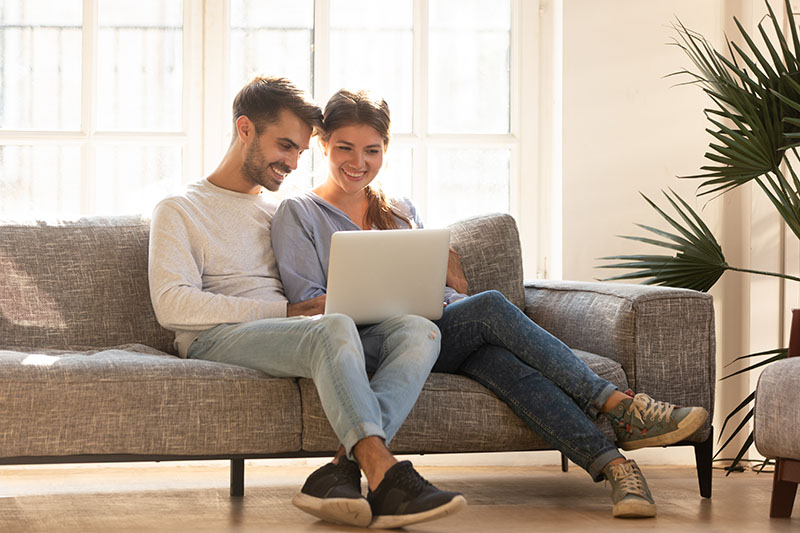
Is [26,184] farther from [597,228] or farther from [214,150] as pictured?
[597,228]

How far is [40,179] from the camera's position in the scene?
3.26m

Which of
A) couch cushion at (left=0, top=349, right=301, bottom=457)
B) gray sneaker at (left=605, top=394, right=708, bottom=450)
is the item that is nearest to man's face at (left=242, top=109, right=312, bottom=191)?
couch cushion at (left=0, top=349, right=301, bottom=457)

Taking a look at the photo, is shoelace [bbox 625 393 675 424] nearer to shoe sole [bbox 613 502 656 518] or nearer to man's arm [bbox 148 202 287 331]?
shoe sole [bbox 613 502 656 518]

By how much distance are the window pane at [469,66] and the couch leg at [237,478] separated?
1.46 m

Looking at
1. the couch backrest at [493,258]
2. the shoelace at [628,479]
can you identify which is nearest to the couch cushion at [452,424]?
the shoelace at [628,479]

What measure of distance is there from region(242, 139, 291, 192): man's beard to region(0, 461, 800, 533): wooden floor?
847mm

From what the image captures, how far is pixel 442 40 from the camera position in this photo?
11.4ft

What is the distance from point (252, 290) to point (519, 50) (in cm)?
153

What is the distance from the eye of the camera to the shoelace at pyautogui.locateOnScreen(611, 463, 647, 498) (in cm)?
217

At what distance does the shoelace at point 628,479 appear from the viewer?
2168mm

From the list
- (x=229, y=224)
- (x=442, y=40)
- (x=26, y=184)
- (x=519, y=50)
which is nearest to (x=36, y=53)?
(x=26, y=184)

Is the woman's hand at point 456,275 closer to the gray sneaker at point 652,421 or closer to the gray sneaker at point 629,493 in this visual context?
the gray sneaker at point 652,421

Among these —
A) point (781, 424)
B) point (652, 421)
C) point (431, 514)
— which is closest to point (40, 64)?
point (431, 514)

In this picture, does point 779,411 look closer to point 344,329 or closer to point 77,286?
point 344,329
